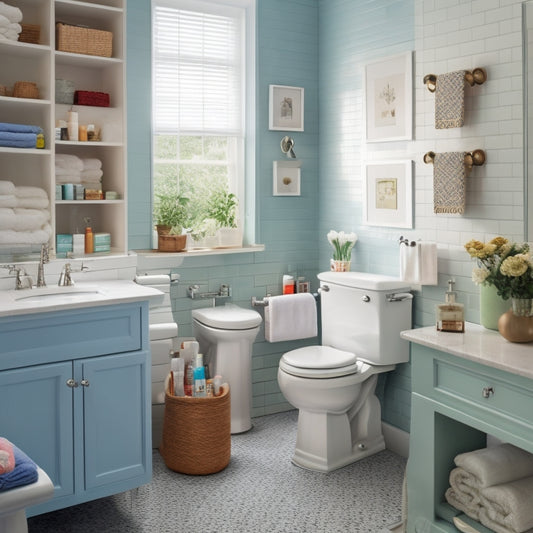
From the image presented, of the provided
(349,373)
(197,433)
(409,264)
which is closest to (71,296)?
(197,433)

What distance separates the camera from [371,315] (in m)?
3.74

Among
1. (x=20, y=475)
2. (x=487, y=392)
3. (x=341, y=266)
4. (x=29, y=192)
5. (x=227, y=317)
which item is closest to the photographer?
(x=20, y=475)

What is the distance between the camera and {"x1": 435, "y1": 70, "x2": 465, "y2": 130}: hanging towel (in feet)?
10.7

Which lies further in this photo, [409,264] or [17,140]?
[409,264]

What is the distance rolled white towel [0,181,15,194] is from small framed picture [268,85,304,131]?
172 cm

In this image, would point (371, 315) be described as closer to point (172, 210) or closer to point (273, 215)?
point (273, 215)

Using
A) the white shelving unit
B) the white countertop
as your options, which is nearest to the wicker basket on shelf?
the white shelving unit

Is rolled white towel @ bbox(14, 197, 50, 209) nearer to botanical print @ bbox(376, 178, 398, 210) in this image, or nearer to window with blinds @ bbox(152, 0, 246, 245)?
window with blinds @ bbox(152, 0, 246, 245)

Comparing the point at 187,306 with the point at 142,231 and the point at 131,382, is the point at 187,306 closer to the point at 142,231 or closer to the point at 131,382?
the point at 142,231

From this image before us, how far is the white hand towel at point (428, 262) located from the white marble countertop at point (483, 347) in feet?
1.43

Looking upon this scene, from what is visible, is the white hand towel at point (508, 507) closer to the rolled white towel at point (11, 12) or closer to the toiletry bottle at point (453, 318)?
the toiletry bottle at point (453, 318)

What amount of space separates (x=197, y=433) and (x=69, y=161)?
1627 millimetres

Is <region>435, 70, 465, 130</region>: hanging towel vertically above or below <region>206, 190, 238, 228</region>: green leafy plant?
above

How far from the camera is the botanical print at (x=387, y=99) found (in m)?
3.82
